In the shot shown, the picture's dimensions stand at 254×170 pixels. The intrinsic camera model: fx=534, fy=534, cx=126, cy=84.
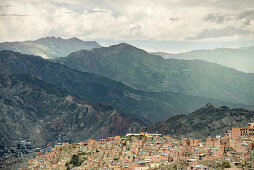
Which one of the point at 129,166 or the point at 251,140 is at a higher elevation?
the point at 251,140

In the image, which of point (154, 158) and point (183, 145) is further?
point (183, 145)

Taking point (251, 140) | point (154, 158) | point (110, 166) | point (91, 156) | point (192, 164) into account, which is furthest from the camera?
point (91, 156)

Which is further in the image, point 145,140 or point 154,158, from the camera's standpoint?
point 145,140

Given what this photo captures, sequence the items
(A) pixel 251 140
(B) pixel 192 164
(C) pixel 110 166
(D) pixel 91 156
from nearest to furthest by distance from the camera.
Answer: (B) pixel 192 164 → (A) pixel 251 140 → (C) pixel 110 166 → (D) pixel 91 156

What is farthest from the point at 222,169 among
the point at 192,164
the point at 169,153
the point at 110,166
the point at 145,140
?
A: the point at 145,140

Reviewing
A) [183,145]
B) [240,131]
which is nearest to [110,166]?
[183,145]

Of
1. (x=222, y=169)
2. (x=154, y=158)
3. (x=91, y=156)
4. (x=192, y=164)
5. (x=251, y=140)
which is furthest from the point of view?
(x=91, y=156)

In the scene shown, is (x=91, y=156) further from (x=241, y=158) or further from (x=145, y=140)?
(x=241, y=158)

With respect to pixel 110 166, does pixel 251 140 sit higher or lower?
higher

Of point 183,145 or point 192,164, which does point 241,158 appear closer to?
point 192,164
